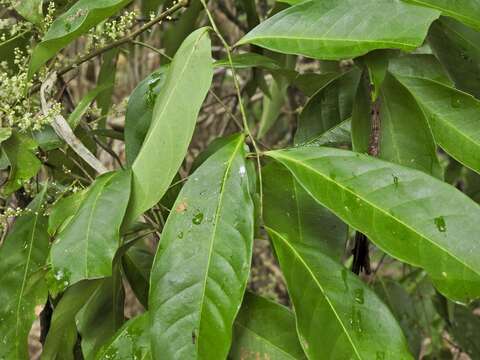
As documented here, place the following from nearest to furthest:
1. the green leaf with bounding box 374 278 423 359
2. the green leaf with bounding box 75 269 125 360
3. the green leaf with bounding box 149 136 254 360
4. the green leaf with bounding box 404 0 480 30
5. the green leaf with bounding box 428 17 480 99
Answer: the green leaf with bounding box 149 136 254 360 → the green leaf with bounding box 404 0 480 30 → the green leaf with bounding box 75 269 125 360 → the green leaf with bounding box 428 17 480 99 → the green leaf with bounding box 374 278 423 359

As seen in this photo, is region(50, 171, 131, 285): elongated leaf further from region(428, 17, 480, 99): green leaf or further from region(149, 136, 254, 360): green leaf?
region(428, 17, 480, 99): green leaf

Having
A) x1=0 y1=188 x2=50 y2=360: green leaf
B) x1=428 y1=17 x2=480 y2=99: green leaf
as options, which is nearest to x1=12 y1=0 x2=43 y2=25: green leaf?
x1=0 y1=188 x2=50 y2=360: green leaf

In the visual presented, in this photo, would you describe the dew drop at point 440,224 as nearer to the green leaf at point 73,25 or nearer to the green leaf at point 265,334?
the green leaf at point 265,334

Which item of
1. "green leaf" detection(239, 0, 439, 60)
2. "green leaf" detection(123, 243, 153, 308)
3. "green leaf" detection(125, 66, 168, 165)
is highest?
"green leaf" detection(239, 0, 439, 60)

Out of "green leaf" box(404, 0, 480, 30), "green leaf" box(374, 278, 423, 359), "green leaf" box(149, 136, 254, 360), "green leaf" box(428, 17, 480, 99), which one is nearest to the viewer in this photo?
"green leaf" box(149, 136, 254, 360)

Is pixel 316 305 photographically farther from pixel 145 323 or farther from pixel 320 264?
pixel 145 323

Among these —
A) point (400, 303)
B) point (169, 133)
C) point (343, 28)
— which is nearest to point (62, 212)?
point (169, 133)

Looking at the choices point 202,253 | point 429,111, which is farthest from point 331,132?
point 202,253

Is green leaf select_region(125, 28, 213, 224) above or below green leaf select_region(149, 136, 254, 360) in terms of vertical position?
above

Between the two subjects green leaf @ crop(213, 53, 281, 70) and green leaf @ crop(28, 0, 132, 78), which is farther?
green leaf @ crop(213, 53, 281, 70)
